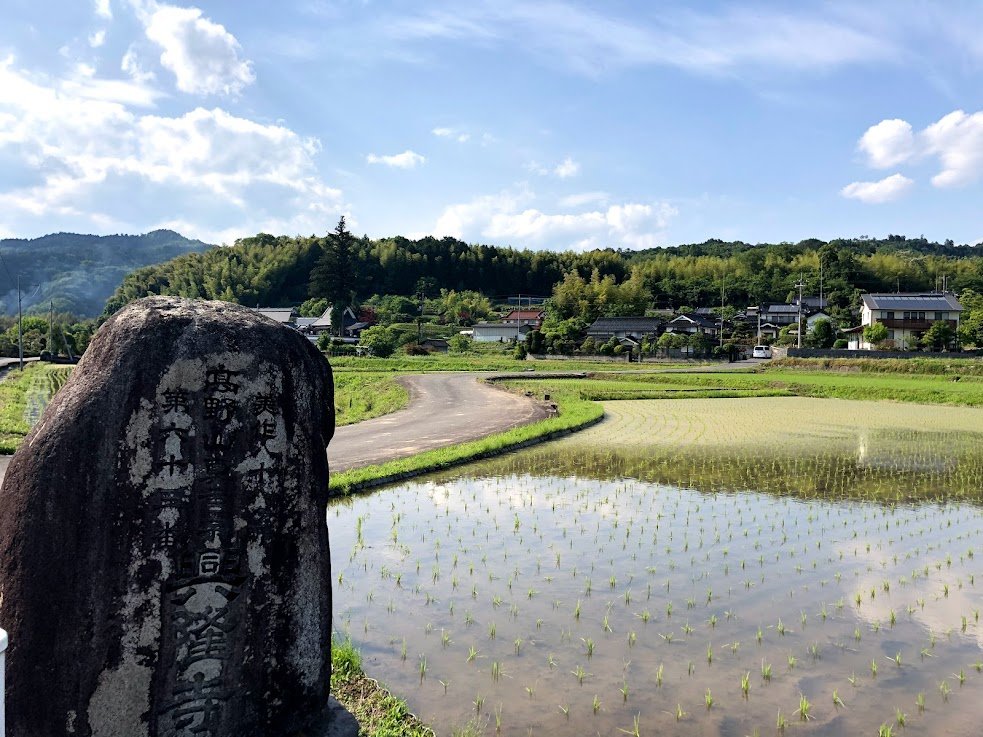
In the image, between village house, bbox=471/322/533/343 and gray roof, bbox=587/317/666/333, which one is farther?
village house, bbox=471/322/533/343

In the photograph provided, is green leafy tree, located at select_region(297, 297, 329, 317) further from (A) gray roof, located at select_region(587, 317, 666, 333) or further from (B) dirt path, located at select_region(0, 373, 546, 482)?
(B) dirt path, located at select_region(0, 373, 546, 482)

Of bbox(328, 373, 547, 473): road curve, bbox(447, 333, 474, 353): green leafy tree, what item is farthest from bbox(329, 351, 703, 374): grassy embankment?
bbox(447, 333, 474, 353): green leafy tree

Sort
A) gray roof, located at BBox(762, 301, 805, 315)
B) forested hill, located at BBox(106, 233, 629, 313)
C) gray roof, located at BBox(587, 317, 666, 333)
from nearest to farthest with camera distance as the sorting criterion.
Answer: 1. gray roof, located at BBox(587, 317, 666, 333)
2. gray roof, located at BBox(762, 301, 805, 315)
3. forested hill, located at BBox(106, 233, 629, 313)

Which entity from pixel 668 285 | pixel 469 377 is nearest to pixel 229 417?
pixel 469 377

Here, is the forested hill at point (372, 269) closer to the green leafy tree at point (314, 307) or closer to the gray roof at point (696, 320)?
the green leafy tree at point (314, 307)

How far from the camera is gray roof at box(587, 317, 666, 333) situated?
208 feet

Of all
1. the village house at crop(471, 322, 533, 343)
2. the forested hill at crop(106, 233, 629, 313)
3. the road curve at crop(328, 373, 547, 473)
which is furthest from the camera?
the forested hill at crop(106, 233, 629, 313)

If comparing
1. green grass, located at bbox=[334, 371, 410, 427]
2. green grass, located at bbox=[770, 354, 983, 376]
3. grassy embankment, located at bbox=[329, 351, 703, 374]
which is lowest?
green grass, located at bbox=[334, 371, 410, 427]

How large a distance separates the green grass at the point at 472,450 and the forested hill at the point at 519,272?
59825 mm

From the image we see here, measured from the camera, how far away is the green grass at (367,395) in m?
26.0

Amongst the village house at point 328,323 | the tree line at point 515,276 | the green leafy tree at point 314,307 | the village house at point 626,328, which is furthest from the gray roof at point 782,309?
the green leafy tree at point 314,307

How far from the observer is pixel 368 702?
4.43 m

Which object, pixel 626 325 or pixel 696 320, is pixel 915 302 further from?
pixel 626 325

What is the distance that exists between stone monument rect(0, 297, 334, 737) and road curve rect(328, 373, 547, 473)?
8348 mm
